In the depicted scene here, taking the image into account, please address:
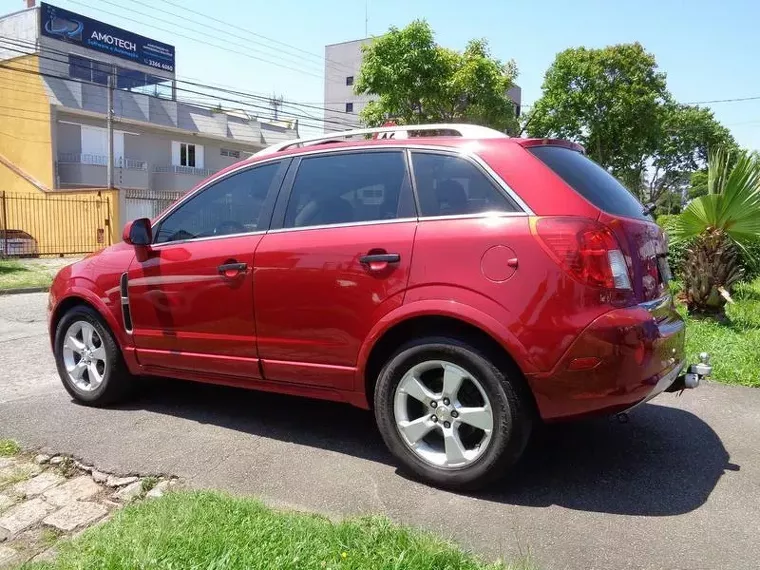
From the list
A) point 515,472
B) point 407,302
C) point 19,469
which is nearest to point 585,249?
point 407,302

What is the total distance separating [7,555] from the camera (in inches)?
104

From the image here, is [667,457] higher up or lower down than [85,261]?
lower down

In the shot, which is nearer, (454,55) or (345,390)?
(345,390)

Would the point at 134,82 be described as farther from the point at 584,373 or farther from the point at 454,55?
the point at 584,373

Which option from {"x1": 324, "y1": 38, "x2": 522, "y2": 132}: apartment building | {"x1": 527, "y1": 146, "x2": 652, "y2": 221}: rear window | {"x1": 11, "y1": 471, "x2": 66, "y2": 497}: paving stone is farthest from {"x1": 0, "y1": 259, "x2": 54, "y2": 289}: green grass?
{"x1": 324, "y1": 38, "x2": 522, "y2": 132}: apartment building

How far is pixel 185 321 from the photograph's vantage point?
13.6 feet

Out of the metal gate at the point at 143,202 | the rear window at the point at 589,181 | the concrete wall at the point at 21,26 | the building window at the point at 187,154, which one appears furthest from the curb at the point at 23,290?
the concrete wall at the point at 21,26

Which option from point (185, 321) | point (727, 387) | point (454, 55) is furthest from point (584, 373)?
point (454, 55)

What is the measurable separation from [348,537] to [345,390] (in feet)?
3.51

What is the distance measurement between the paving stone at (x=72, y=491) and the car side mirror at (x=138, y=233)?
5.18 ft

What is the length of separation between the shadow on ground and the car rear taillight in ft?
3.51

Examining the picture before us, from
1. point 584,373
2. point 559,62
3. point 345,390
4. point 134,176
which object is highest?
point 559,62

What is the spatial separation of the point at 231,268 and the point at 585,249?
206cm

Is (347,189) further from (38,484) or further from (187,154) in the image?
(187,154)
